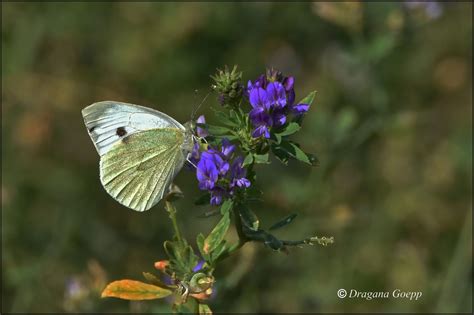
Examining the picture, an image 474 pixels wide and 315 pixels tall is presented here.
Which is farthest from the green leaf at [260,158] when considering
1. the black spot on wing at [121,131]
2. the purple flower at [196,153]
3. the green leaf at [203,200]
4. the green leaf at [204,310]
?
the black spot on wing at [121,131]

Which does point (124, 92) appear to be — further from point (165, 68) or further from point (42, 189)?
point (42, 189)

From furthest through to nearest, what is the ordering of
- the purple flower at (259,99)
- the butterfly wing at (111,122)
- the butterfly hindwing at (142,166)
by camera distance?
the butterfly wing at (111,122)
the butterfly hindwing at (142,166)
the purple flower at (259,99)

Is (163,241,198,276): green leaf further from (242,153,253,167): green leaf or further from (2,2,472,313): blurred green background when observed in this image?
(2,2,472,313): blurred green background

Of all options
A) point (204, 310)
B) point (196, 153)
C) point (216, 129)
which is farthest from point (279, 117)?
point (204, 310)

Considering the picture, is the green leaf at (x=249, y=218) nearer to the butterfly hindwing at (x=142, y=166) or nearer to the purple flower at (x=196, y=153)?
the purple flower at (x=196, y=153)

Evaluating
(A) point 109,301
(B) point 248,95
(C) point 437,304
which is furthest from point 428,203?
(B) point 248,95

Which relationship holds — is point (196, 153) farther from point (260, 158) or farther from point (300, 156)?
point (300, 156)
